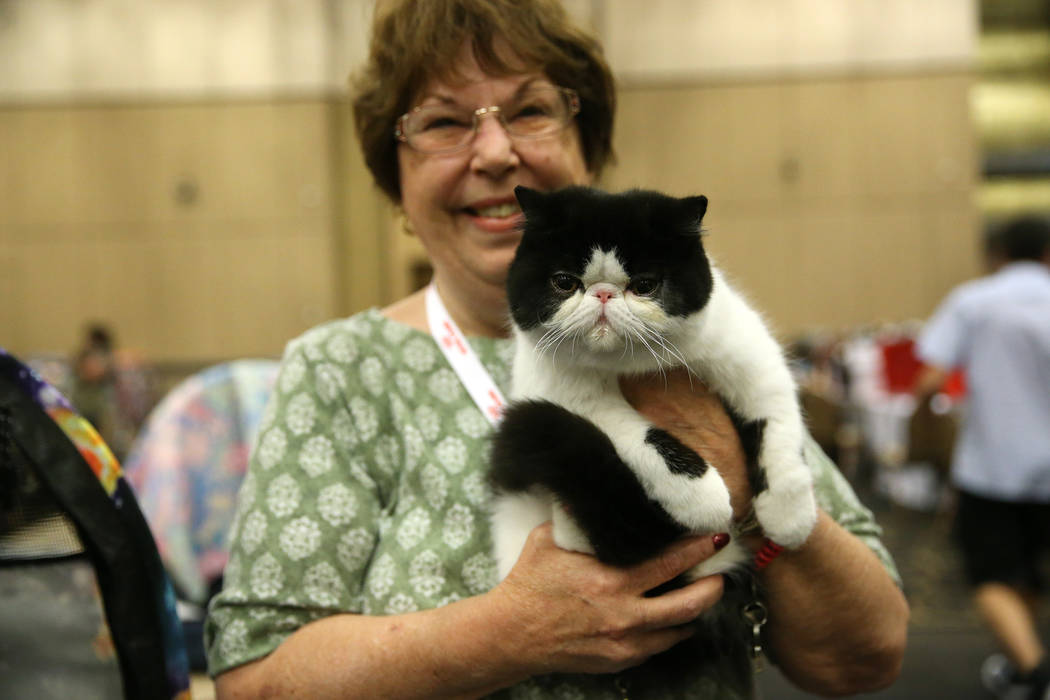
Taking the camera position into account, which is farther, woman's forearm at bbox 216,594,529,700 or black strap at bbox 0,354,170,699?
woman's forearm at bbox 216,594,529,700

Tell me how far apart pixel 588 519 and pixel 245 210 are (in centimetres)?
1100

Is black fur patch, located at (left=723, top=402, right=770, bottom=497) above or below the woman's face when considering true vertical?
below

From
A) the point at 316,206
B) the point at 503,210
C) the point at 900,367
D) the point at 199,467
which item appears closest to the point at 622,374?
the point at 503,210

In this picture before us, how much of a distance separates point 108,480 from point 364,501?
329 mm

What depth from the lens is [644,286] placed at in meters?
0.91

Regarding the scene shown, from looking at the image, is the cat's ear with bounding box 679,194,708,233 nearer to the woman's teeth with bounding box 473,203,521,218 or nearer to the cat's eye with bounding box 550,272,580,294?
the cat's eye with bounding box 550,272,580,294

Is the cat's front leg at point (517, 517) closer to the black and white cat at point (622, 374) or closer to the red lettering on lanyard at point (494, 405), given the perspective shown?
the black and white cat at point (622, 374)

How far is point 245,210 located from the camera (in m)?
11.1

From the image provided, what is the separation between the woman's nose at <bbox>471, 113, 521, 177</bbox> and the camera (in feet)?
3.76

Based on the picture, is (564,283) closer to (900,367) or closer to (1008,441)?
(1008,441)

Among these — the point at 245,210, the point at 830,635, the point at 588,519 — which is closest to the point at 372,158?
the point at 588,519

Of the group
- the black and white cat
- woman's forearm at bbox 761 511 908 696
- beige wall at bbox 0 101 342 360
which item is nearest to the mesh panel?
the black and white cat

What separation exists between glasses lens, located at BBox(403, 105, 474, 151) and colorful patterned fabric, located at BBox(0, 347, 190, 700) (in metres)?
0.58

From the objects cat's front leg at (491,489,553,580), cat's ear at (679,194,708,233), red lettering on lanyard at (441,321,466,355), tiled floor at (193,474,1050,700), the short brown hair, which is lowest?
tiled floor at (193,474,1050,700)
